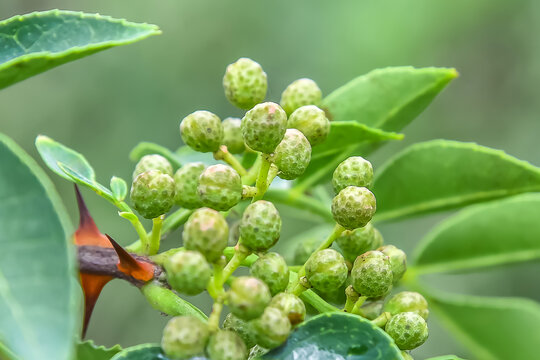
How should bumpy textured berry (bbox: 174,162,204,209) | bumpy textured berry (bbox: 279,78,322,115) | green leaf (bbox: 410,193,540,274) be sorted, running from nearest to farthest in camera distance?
bumpy textured berry (bbox: 174,162,204,209), bumpy textured berry (bbox: 279,78,322,115), green leaf (bbox: 410,193,540,274)

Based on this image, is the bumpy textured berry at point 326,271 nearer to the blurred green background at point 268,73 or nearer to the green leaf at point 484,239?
the green leaf at point 484,239

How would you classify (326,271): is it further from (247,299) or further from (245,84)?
(245,84)

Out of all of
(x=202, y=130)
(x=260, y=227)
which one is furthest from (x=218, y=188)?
(x=202, y=130)

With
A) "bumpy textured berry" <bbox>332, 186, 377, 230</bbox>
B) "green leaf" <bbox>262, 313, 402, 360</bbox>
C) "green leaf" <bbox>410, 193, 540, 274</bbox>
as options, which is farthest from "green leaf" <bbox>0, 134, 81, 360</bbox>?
"green leaf" <bbox>410, 193, 540, 274</bbox>

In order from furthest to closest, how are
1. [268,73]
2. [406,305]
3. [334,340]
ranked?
[268,73]
[406,305]
[334,340]

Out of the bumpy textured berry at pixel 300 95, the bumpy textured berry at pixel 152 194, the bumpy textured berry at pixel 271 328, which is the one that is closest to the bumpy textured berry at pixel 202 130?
the bumpy textured berry at pixel 152 194

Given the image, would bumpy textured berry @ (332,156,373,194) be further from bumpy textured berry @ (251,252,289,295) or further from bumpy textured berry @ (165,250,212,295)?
bumpy textured berry @ (165,250,212,295)

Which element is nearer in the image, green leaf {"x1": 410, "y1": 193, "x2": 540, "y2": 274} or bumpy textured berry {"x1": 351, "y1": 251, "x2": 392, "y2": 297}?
bumpy textured berry {"x1": 351, "y1": 251, "x2": 392, "y2": 297}

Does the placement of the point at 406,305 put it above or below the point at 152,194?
below
